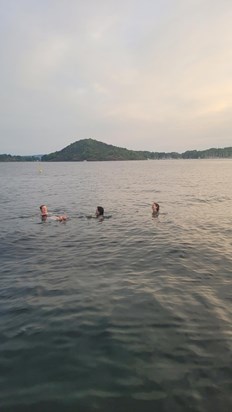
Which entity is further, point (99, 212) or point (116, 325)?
point (99, 212)

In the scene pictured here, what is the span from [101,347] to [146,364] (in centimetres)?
124

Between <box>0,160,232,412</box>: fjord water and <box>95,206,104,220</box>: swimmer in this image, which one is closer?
<box>0,160,232,412</box>: fjord water

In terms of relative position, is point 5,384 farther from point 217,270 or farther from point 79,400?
point 217,270

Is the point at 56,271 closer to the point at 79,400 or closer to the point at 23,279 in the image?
the point at 23,279

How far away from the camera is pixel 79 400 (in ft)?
19.4

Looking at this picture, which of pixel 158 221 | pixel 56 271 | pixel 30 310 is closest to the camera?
pixel 30 310

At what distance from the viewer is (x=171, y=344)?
25.0ft

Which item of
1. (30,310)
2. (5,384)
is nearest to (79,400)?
(5,384)

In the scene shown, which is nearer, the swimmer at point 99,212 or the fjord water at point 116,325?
the fjord water at point 116,325

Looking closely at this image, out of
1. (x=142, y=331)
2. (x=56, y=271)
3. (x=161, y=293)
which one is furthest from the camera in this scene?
(x=56, y=271)

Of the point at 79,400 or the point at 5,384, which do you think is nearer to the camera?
the point at 79,400

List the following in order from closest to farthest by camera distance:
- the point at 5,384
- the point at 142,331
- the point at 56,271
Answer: the point at 5,384 → the point at 142,331 → the point at 56,271

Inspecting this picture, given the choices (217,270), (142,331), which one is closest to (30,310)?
(142,331)

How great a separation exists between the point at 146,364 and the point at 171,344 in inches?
40.6
